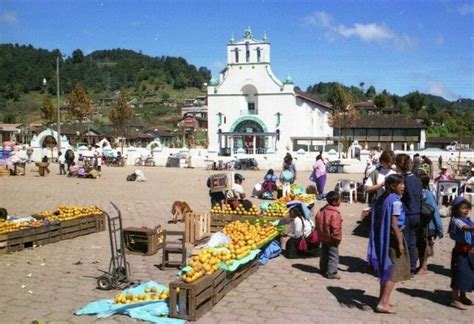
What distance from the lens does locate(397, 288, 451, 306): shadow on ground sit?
21.5 ft

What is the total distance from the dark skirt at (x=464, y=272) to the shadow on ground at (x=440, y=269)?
1.67m

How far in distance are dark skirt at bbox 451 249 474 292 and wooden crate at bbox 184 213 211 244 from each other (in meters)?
4.84

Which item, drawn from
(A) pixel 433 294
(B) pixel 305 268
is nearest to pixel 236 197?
(B) pixel 305 268

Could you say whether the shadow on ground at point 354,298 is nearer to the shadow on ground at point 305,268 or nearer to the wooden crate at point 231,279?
the shadow on ground at point 305,268

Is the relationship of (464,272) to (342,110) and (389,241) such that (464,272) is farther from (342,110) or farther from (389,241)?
(342,110)

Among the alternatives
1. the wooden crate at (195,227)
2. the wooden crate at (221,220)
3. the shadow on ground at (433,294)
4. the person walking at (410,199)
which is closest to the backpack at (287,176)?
the wooden crate at (221,220)

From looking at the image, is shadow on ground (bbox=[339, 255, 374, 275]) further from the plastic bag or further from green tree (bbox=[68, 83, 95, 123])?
green tree (bbox=[68, 83, 95, 123])

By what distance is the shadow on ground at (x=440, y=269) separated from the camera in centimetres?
788

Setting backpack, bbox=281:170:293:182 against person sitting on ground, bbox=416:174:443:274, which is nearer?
person sitting on ground, bbox=416:174:443:274

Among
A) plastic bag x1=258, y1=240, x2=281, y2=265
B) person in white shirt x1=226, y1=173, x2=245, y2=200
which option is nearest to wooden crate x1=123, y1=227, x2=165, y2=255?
plastic bag x1=258, y1=240, x2=281, y2=265

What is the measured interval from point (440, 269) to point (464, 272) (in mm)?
2049

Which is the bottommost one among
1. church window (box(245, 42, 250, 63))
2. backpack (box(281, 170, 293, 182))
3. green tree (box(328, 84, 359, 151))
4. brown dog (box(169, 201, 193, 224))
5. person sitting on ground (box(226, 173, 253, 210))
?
brown dog (box(169, 201, 193, 224))

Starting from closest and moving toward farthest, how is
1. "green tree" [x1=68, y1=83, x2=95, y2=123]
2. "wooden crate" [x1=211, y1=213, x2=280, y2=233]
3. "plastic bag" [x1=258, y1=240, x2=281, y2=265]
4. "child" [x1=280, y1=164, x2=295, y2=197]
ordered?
1. "plastic bag" [x1=258, y1=240, x2=281, y2=265]
2. "wooden crate" [x1=211, y1=213, x2=280, y2=233]
3. "child" [x1=280, y1=164, x2=295, y2=197]
4. "green tree" [x1=68, y1=83, x2=95, y2=123]

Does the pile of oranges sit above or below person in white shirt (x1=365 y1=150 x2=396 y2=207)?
below
